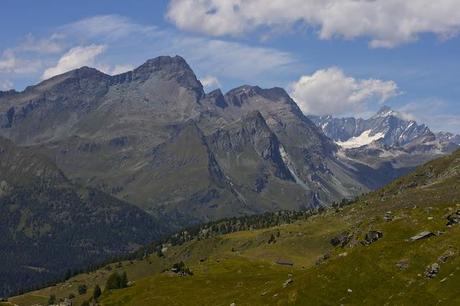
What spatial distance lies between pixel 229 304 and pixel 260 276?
45.3 m

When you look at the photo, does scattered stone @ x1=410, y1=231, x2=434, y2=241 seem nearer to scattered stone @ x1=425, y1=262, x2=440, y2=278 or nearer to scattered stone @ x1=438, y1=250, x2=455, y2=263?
scattered stone @ x1=438, y1=250, x2=455, y2=263

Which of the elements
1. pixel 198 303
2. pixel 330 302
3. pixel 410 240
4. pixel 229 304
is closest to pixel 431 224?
pixel 410 240

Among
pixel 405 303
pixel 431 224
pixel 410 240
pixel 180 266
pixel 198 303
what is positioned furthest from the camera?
pixel 180 266

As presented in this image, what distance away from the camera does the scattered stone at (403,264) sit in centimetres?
10301

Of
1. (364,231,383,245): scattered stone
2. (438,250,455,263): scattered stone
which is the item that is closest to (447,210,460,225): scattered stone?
(364,231,383,245): scattered stone

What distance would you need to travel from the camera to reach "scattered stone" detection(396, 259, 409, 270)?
10301cm

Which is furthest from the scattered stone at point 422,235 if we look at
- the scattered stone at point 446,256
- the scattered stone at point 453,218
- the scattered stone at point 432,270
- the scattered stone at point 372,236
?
the scattered stone at point 372,236

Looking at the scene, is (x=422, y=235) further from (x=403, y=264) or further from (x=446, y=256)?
(x=446, y=256)

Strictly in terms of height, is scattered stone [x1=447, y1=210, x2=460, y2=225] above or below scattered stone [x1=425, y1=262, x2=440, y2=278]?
above

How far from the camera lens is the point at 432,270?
323 ft

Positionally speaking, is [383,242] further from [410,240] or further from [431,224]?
[431,224]

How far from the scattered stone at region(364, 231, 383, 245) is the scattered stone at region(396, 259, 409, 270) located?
21409 mm

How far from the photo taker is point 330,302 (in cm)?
10100

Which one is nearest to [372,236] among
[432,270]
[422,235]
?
[422,235]
